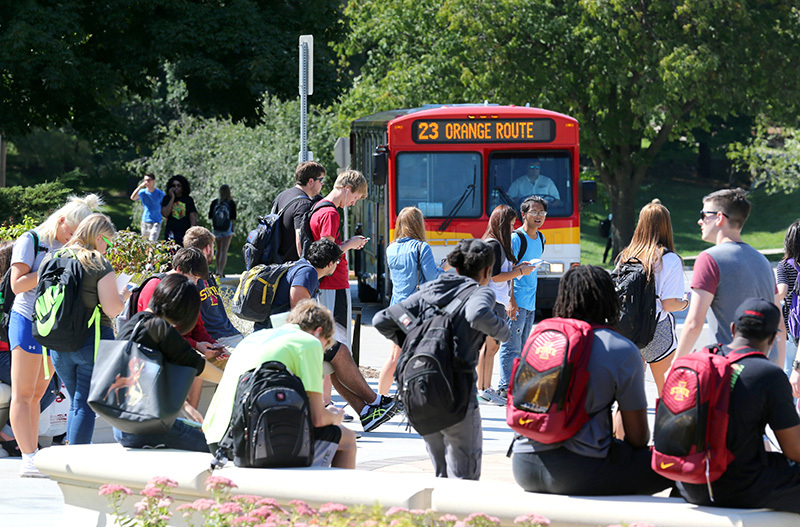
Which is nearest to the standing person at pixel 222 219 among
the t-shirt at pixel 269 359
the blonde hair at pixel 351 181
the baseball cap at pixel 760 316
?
the blonde hair at pixel 351 181

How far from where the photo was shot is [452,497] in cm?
491

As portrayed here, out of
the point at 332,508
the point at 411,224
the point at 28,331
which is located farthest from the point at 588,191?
the point at 332,508

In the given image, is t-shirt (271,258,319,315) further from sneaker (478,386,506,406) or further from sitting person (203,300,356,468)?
sneaker (478,386,506,406)

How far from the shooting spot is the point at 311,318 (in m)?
5.69

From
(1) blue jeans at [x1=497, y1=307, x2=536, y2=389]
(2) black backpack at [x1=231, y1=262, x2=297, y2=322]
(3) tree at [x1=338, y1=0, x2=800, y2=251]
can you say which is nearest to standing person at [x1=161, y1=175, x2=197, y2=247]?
(3) tree at [x1=338, y1=0, x2=800, y2=251]

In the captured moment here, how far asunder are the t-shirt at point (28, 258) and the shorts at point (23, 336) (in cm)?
4

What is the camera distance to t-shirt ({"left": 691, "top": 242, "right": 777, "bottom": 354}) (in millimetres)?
6234

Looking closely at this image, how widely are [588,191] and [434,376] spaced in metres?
10.5

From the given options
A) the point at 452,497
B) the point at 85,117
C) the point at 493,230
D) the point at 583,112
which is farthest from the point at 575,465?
the point at 583,112

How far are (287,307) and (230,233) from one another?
1468 cm

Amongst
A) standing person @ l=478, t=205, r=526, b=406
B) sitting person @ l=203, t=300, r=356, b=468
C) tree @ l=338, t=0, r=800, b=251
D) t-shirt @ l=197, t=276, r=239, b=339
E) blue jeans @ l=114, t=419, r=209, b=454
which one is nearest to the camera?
sitting person @ l=203, t=300, r=356, b=468

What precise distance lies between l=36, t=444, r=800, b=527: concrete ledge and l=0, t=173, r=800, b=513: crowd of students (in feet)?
0.40

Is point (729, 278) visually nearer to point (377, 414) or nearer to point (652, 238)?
point (652, 238)

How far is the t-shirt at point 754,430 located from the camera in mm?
4500
